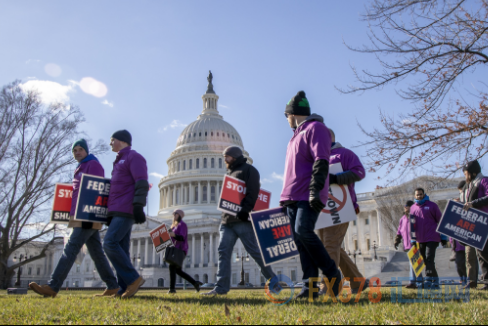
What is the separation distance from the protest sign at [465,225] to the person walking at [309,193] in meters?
4.01

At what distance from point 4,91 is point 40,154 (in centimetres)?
370

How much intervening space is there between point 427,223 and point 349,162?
4.06 metres

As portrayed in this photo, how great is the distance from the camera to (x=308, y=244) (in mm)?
5027

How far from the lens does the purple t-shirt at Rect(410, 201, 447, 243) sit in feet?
31.6

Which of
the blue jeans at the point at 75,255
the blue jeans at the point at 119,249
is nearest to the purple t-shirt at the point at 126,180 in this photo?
the blue jeans at the point at 119,249

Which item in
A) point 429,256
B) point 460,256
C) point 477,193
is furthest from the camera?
point 460,256

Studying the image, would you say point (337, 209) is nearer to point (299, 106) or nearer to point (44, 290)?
point (299, 106)

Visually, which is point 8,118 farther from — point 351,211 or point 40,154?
point 351,211

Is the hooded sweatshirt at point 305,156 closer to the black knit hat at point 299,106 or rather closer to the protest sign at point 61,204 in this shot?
the black knit hat at point 299,106

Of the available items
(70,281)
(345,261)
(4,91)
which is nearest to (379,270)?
(4,91)

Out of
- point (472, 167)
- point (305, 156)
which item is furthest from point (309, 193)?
point (472, 167)

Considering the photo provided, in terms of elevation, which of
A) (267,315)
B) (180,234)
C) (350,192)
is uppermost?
(350,192)

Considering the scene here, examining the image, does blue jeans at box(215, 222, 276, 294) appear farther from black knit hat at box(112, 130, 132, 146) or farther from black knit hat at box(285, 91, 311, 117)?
black knit hat at box(285, 91, 311, 117)

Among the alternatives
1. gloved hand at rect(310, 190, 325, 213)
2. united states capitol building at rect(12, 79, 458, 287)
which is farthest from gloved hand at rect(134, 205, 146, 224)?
united states capitol building at rect(12, 79, 458, 287)
